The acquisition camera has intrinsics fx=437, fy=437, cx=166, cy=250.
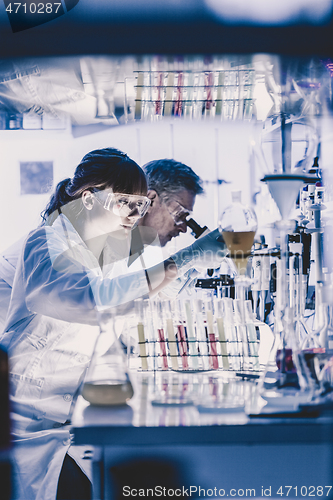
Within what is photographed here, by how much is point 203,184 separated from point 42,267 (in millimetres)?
1221

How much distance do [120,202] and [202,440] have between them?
3.08ft

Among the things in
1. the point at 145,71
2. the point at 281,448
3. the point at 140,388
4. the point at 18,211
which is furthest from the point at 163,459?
the point at 18,211

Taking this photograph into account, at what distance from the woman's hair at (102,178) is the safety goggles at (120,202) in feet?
0.06

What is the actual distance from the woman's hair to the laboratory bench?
0.69 metres

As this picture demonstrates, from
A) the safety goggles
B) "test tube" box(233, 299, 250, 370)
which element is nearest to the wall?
the safety goggles

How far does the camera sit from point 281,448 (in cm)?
120

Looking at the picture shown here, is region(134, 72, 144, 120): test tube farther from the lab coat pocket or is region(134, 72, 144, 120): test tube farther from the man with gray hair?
the lab coat pocket

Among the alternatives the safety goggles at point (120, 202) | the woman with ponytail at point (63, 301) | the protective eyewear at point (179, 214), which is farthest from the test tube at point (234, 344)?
the protective eyewear at point (179, 214)

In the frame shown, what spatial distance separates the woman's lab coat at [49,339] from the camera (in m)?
1.30

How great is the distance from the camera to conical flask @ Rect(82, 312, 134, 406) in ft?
3.35

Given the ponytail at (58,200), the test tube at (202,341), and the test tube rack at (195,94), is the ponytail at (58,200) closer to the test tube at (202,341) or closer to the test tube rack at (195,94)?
the test tube rack at (195,94)

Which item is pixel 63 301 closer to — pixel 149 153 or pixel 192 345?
pixel 192 345

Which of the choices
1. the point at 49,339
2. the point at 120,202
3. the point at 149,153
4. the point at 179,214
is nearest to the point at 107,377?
→ the point at 49,339

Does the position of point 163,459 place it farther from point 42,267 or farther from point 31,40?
point 31,40
